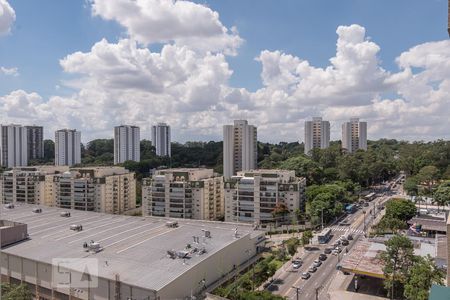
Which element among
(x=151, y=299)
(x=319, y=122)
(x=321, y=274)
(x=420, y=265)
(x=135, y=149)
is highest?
(x=319, y=122)

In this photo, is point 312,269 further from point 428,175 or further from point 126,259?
point 428,175

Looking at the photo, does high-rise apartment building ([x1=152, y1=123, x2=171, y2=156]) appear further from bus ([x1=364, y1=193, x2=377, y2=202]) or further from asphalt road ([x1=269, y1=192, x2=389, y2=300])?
asphalt road ([x1=269, y1=192, x2=389, y2=300])

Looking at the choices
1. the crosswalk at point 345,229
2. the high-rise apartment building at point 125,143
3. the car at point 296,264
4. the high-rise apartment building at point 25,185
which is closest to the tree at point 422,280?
the car at point 296,264

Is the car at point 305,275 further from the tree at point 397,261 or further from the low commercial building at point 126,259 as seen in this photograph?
the tree at point 397,261

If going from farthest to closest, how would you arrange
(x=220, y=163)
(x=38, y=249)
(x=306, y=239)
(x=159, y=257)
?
1. (x=220, y=163)
2. (x=306, y=239)
3. (x=38, y=249)
4. (x=159, y=257)

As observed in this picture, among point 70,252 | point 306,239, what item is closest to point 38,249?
point 70,252

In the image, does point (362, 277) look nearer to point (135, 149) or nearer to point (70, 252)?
point (70, 252)
